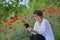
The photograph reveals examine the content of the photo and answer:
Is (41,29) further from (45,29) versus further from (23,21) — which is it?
(23,21)

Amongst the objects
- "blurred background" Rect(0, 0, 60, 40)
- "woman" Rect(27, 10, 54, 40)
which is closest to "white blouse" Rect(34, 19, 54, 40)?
"woman" Rect(27, 10, 54, 40)

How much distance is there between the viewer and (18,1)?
11.2ft

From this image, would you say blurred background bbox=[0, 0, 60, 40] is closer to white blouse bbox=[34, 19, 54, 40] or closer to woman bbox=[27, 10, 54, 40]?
woman bbox=[27, 10, 54, 40]

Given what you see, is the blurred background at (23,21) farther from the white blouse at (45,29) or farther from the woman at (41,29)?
the white blouse at (45,29)

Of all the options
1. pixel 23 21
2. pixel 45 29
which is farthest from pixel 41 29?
pixel 23 21

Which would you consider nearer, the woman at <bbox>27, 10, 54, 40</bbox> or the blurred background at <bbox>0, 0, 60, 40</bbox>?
the woman at <bbox>27, 10, 54, 40</bbox>

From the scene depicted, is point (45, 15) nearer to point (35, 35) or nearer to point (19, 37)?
point (19, 37)

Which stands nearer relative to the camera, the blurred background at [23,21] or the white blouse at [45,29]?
the white blouse at [45,29]

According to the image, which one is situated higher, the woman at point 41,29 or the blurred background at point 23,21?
the woman at point 41,29

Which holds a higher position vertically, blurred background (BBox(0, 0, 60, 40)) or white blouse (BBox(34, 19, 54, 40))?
white blouse (BBox(34, 19, 54, 40))

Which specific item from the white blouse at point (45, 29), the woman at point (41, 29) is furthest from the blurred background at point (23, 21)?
the white blouse at point (45, 29)

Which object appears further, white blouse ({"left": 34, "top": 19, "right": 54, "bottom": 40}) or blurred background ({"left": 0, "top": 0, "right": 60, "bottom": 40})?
blurred background ({"left": 0, "top": 0, "right": 60, "bottom": 40})

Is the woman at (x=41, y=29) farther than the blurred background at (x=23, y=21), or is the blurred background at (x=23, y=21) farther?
the blurred background at (x=23, y=21)

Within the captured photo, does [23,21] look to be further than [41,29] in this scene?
Yes
